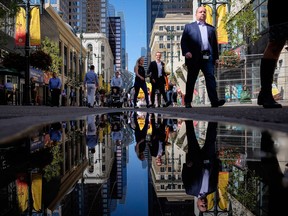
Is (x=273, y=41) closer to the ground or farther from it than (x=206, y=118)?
farther from it

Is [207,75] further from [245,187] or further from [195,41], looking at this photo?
[245,187]

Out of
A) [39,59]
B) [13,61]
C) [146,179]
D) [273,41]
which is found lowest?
[146,179]

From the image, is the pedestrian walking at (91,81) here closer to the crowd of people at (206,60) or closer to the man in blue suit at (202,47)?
the crowd of people at (206,60)

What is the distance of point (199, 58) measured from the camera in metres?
8.22

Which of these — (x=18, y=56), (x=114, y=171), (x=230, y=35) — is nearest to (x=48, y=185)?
(x=114, y=171)

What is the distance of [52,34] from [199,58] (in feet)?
130

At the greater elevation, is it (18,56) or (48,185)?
(18,56)

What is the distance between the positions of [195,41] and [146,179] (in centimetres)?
713

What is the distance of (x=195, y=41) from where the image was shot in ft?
26.8

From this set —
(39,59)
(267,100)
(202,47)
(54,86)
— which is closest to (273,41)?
(267,100)

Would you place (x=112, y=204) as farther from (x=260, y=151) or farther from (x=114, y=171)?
(x=260, y=151)

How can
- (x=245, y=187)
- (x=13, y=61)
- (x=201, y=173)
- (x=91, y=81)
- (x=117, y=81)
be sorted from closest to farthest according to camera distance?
(x=245, y=187) < (x=201, y=173) < (x=91, y=81) < (x=117, y=81) < (x=13, y=61)

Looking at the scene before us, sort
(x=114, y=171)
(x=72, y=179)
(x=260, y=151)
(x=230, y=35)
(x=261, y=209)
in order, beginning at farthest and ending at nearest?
(x=230, y=35) < (x=260, y=151) < (x=114, y=171) < (x=72, y=179) < (x=261, y=209)

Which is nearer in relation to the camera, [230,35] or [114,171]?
[114,171]
